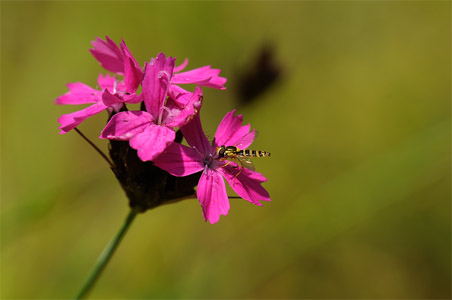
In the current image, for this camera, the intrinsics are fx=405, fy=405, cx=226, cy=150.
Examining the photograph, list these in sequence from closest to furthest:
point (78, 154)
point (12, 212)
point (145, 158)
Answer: point (145, 158) → point (12, 212) → point (78, 154)

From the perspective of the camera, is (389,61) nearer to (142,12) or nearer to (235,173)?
(142,12)

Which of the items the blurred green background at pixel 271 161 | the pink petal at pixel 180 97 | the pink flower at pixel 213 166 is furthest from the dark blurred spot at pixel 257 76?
the pink petal at pixel 180 97

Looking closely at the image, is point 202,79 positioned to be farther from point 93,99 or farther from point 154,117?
point 93,99

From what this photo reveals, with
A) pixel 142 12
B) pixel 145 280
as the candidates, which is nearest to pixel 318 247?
pixel 145 280

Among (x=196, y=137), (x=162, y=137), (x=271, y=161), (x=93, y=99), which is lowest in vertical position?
(x=271, y=161)

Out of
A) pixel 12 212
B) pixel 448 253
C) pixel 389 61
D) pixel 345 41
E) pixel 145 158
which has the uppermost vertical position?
pixel 145 158

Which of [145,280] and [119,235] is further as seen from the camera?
[145,280]

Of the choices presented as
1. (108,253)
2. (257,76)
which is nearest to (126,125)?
(108,253)
